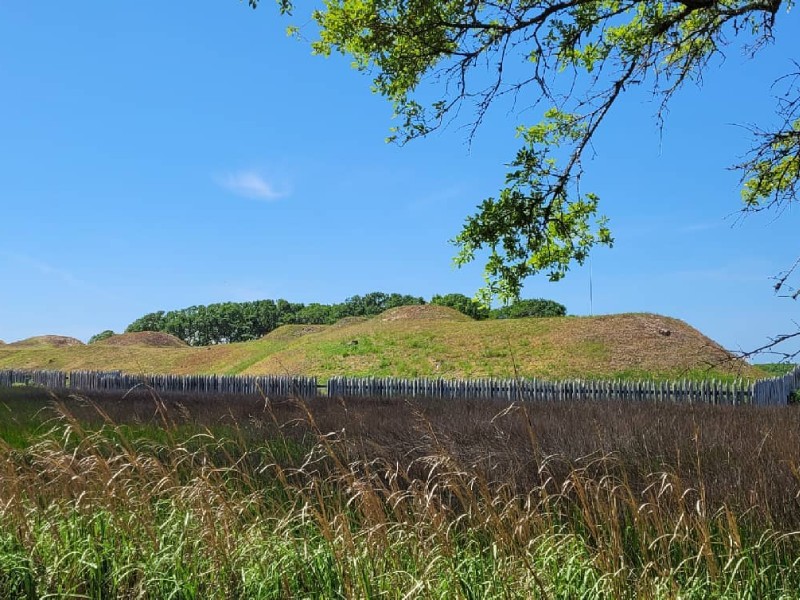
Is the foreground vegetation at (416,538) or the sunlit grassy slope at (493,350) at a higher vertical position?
the sunlit grassy slope at (493,350)

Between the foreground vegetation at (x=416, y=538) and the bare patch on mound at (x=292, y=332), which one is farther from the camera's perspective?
the bare patch on mound at (x=292, y=332)

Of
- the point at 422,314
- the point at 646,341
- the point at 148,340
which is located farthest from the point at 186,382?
the point at 148,340

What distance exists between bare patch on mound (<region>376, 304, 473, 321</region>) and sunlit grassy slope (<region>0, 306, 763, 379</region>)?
A: 0.13 m

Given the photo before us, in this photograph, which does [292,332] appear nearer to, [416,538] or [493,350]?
[493,350]

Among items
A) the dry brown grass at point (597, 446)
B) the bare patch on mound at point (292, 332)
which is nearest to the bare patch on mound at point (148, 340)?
the bare patch on mound at point (292, 332)

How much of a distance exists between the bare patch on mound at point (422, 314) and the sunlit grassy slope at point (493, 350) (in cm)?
13

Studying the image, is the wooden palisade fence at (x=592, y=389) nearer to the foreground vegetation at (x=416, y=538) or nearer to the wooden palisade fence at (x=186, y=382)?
the wooden palisade fence at (x=186, y=382)

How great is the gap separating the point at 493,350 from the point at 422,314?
1100cm

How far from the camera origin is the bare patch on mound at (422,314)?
129ft

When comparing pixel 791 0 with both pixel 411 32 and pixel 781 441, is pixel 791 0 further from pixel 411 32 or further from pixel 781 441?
pixel 781 441

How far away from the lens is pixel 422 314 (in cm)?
3988

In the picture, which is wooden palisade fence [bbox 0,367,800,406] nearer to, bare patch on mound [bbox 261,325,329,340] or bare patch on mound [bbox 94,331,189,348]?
bare patch on mound [bbox 261,325,329,340]

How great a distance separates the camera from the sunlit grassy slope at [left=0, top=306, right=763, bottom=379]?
26.8 meters

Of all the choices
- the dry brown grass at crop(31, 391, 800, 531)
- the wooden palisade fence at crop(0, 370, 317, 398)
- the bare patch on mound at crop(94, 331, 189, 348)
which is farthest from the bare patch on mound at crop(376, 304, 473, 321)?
the dry brown grass at crop(31, 391, 800, 531)
